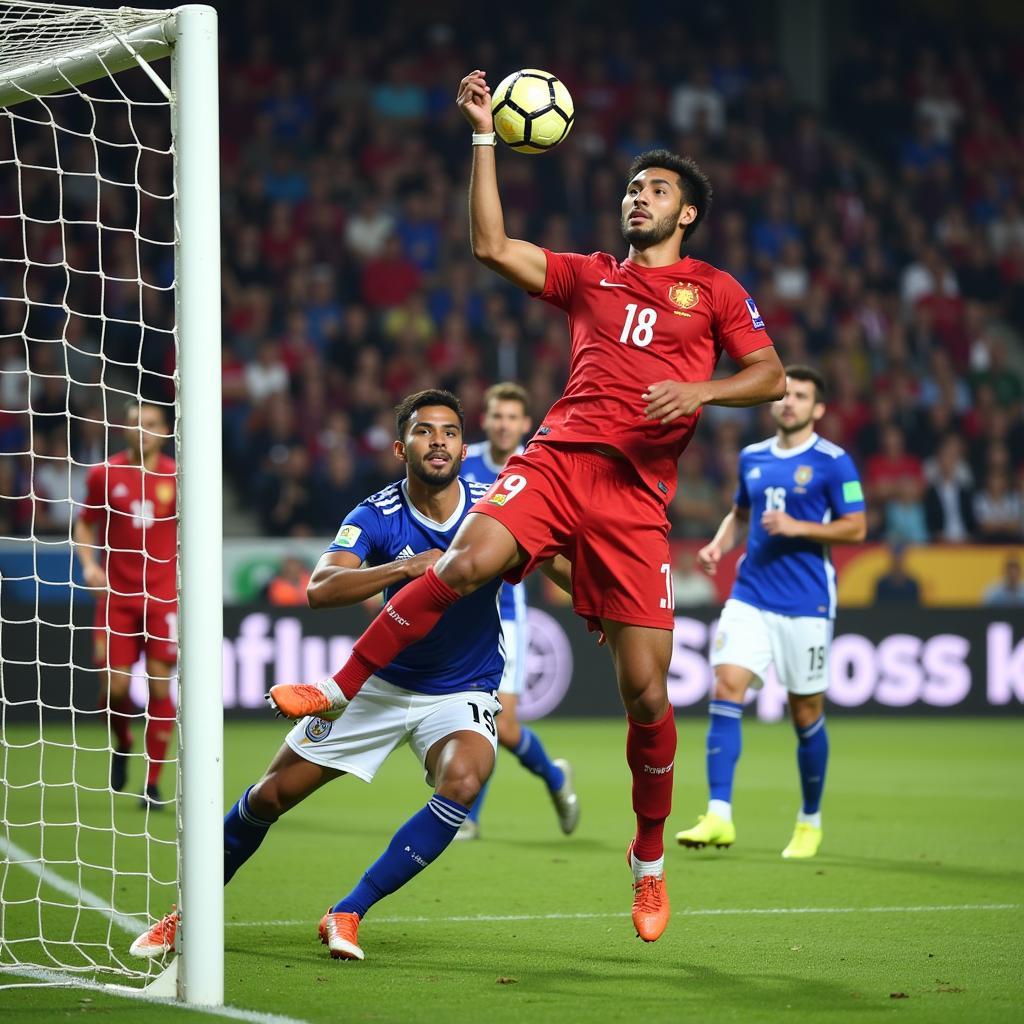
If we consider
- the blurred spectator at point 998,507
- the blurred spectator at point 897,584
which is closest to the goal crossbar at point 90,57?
the blurred spectator at point 897,584

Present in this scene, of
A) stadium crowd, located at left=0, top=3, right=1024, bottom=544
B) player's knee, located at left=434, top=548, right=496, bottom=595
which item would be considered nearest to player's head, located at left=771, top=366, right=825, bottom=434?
player's knee, located at left=434, top=548, right=496, bottom=595

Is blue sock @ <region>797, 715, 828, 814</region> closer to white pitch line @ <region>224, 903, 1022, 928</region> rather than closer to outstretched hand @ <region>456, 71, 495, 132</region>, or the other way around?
white pitch line @ <region>224, 903, 1022, 928</region>

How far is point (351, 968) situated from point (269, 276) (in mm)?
13008

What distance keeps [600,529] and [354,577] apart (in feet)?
2.70

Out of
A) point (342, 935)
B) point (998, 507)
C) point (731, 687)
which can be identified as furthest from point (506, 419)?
point (998, 507)

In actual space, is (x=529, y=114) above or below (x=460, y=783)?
above

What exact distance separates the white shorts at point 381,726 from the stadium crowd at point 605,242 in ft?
28.7

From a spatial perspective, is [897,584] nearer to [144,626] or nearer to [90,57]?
[144,626]

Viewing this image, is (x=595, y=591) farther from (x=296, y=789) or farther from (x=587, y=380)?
(x=296, y=789)

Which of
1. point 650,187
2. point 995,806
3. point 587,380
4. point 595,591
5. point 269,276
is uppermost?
point 269,276

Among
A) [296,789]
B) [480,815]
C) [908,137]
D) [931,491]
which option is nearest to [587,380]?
[296,789]

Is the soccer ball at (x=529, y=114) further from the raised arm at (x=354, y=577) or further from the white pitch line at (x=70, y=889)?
the white pitch line at (x=70, y=889)

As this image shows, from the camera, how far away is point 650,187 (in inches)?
209

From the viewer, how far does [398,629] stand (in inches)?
191
